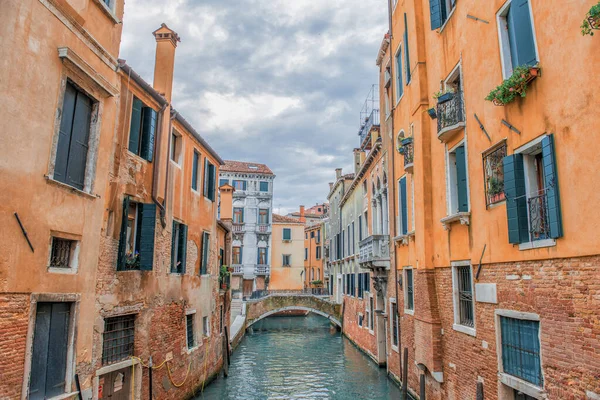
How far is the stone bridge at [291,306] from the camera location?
29611 millimetres

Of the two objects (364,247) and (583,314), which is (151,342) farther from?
(364,247)

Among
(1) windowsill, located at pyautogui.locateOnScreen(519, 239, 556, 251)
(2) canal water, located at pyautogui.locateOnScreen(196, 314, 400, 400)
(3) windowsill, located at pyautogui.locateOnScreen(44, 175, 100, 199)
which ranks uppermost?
(3) windowsill, located at pyautogui.locateOnScreen(44, 175, 100, 199)

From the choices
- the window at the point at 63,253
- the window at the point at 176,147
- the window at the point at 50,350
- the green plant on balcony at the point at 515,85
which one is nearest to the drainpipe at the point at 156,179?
the window at the point at 176,147

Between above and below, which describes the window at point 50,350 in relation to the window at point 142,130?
below

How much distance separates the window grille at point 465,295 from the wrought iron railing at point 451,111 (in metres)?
3.03

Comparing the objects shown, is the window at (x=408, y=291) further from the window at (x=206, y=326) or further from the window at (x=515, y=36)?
the window at (x=515, y=36)

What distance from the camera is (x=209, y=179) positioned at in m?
14.9

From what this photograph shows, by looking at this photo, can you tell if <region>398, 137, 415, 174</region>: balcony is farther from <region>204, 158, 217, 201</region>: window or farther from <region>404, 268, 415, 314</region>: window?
<region>204, 158, 217, 201</region>: window

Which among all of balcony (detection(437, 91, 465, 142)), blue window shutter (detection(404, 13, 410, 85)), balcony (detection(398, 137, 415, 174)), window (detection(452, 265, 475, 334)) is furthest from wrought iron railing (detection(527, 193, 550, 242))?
blue window shutter (detection(404, 13, 410, 85))

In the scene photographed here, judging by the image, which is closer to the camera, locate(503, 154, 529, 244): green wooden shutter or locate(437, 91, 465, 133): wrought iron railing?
locate(503, 154, 529, 244): green wooden shutter

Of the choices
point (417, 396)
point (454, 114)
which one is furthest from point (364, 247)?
point (454, 114)

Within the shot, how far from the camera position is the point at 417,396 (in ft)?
38.5

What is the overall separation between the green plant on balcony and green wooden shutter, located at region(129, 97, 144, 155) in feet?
22.3

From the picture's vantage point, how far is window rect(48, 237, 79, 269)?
6.54m
